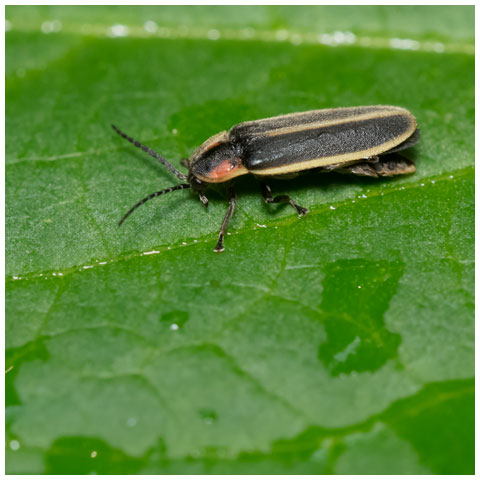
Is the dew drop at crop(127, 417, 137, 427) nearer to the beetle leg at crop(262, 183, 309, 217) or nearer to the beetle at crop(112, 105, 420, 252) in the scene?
the beetle at crop(112, 105, 420, 252)

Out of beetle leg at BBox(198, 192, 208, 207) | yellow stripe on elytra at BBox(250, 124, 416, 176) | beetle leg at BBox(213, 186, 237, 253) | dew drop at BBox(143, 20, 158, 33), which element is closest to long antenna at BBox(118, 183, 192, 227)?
beetle leg at BBox(198, 192, 208, 207)

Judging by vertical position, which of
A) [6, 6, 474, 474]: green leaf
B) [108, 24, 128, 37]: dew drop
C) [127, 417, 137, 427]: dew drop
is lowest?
[127, 417, 137, 427]: dew drop

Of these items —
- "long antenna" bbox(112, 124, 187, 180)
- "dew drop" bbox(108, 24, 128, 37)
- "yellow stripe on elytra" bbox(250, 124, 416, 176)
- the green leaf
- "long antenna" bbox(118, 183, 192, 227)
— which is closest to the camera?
the green leaf

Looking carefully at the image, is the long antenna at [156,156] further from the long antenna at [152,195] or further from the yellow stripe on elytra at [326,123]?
the yellow stripe on elytra at [326,123]

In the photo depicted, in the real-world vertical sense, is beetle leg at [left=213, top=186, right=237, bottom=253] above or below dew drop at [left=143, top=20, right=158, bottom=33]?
below

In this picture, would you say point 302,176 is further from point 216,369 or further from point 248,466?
point 248,466

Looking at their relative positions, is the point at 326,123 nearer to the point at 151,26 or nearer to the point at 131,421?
the point at 151,26
